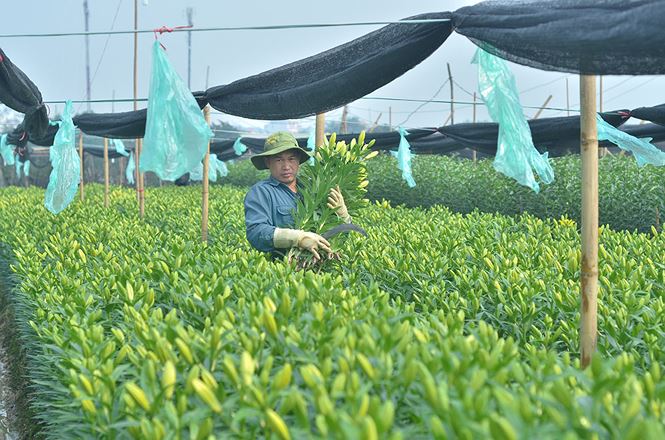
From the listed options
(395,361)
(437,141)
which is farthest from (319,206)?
(437,141)

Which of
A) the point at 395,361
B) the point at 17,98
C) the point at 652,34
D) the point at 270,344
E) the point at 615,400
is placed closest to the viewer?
the point at 615,400

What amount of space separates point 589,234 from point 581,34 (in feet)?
2.63

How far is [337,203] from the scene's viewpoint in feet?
13.0

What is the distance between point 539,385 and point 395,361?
0.40 m

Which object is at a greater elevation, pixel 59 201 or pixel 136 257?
pixel 59 201

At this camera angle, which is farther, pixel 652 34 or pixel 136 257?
pixel 136 257

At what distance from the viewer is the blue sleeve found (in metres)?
3.99

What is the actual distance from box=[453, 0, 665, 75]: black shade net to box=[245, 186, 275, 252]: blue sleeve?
1720 millimetres

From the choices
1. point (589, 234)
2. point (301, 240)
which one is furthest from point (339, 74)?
point (589, 234)

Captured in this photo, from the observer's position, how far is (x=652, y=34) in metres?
2.45

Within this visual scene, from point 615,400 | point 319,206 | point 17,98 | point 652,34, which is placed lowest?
point 615,400

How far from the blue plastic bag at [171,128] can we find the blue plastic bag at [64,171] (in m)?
2.52

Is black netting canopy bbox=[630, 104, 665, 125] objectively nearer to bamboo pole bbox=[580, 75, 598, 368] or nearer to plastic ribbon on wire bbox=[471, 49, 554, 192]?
plastic ribbon on wire bbox=[471, 49, 554, 192]

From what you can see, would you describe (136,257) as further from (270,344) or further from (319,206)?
(270,344)
